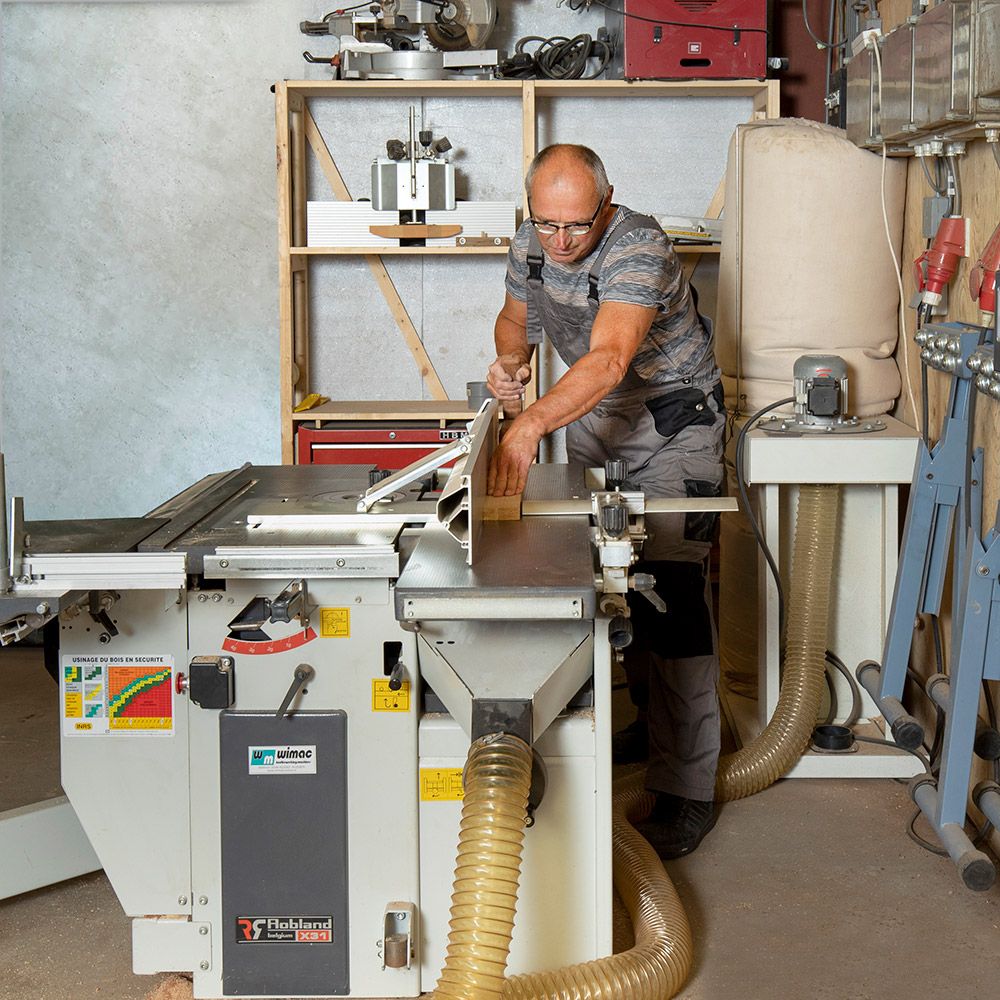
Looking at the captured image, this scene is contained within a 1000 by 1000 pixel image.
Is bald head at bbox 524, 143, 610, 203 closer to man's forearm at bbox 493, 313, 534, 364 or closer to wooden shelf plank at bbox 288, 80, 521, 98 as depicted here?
man's forearm at bbox 493, 313, 534, 364

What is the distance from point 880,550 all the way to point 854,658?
0.88ft

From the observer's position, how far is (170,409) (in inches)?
177

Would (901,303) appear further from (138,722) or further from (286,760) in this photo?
(138,722)

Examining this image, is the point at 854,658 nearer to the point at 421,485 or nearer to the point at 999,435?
the point at 999,435

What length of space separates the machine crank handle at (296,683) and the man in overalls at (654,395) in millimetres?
808

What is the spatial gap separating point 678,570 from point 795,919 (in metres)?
0.71

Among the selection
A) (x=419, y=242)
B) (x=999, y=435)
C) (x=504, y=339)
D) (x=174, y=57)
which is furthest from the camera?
(x=174, y=57)

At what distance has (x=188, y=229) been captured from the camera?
4.41m

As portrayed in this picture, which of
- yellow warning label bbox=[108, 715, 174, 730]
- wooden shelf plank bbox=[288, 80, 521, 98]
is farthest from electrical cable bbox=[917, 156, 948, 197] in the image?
yellow warning label bbox=[108, 715, 174, 730]

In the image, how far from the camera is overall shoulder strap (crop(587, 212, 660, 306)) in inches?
105

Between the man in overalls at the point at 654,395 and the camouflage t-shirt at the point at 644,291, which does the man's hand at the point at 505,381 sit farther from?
the camouflage t-shirt at the point at 644,291

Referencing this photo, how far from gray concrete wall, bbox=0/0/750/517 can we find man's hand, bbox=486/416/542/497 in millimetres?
2235

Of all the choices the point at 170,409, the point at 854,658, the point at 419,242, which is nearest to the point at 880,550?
the point at 854,658

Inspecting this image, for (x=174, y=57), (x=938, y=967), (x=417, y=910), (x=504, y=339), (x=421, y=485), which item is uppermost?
(x=174, y=57)
